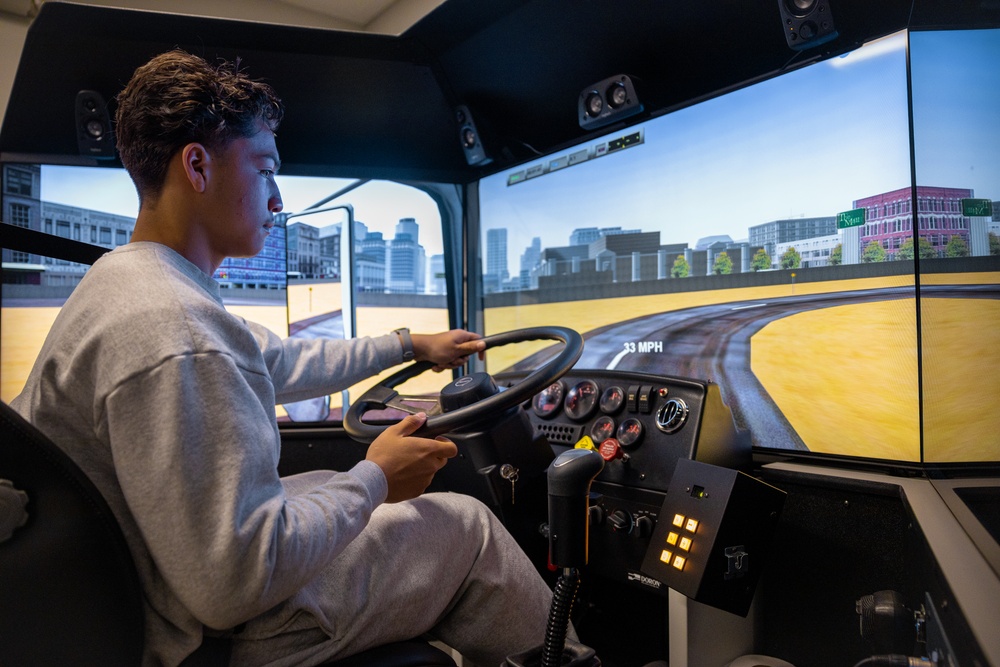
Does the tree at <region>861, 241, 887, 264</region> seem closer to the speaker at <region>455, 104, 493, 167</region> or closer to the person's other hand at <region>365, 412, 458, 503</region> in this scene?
the person's other hand at <region>365, 412, 458, 503</region>

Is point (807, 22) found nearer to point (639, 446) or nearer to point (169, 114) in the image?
point (639, 446)

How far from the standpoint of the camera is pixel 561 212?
109 inches

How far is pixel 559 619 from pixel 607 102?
1752 millimetres

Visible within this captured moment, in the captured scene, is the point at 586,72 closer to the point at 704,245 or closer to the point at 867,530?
the point at 704,245

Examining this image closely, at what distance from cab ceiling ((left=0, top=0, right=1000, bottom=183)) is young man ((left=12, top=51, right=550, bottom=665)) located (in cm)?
116

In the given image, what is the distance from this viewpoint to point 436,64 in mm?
2473

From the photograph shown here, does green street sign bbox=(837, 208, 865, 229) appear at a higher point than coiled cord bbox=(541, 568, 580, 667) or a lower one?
higher

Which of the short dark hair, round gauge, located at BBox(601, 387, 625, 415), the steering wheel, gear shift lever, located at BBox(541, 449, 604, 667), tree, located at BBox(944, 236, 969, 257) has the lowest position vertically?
gear shift lever, located at BBox(541, 449, 604, 667)

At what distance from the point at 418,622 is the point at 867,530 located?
120 centimetres

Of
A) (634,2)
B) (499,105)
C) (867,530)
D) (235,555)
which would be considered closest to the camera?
(235,555)

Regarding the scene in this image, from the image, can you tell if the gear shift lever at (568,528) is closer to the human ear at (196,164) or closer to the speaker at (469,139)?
the human ear at (196,164)

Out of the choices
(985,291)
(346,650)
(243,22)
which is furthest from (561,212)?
(346,650)

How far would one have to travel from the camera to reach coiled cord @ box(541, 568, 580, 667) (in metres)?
1.10

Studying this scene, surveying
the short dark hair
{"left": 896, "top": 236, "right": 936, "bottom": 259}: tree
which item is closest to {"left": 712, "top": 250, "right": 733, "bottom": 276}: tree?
{"left": 896, "top": 236, "right": 936, "bottom": 259}: tree
